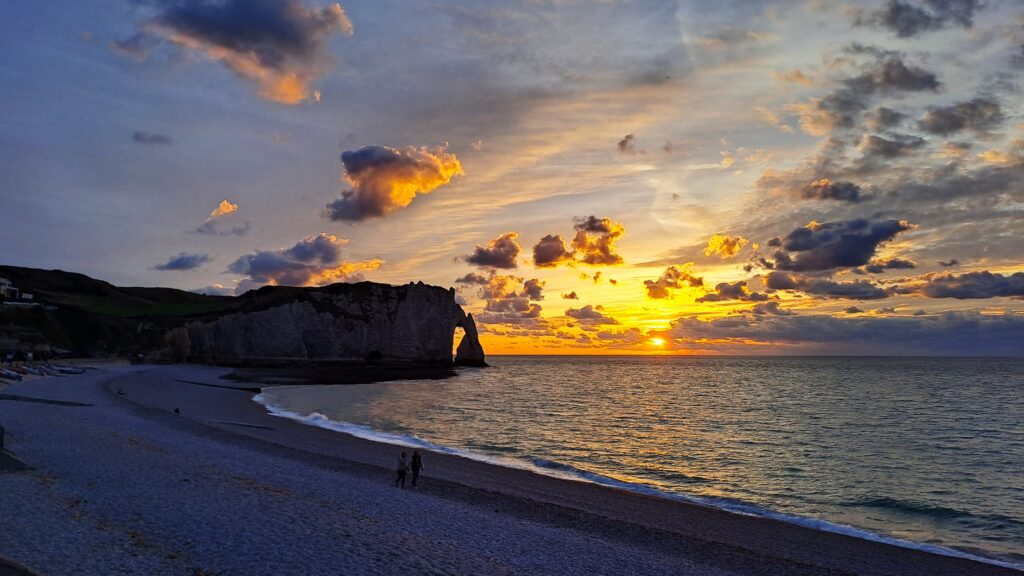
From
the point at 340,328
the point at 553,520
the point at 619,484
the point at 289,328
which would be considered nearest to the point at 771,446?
the point at 619,484

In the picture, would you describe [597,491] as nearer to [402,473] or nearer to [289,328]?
[402,473]

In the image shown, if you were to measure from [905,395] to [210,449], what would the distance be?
299 feet

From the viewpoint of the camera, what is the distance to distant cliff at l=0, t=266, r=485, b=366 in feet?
379

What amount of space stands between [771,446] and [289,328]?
99.4 m

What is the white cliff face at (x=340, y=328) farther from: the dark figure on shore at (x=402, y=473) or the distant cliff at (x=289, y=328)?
the dark figure on shore at (x=402, y=473)

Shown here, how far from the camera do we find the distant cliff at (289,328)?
115438 mm

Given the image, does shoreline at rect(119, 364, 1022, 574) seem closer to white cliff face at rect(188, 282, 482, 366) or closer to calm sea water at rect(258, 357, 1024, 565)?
calm sea water at rect(258, 357, 1024, 565)

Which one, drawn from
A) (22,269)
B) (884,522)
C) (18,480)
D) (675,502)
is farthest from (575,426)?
(22,269)

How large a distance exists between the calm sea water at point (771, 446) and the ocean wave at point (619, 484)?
17cm

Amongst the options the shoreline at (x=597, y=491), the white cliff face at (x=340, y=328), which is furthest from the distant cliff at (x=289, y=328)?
the shoreline at (x=597, y=491)

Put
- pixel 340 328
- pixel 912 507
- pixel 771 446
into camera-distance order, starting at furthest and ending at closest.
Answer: pixel 340 328, pixel 771 446, pixel 912 507

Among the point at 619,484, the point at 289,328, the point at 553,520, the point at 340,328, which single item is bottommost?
the point at 619,484

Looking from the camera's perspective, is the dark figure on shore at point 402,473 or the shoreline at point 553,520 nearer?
the shoreline at point 553,520

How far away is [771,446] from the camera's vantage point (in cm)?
3938
